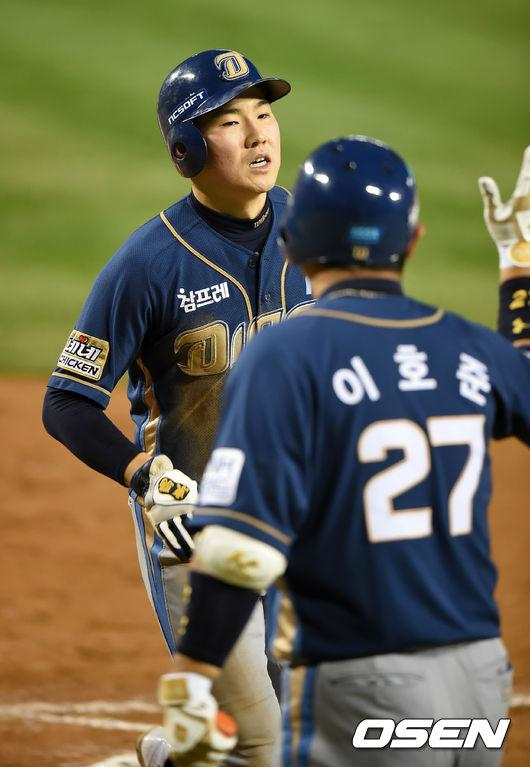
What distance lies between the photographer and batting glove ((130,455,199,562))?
340cm

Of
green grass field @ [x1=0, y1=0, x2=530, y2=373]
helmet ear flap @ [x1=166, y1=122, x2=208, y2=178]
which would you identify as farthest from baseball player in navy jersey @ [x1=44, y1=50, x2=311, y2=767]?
green grass field @ [x1=0, y1=0, x2=530, y2=373]

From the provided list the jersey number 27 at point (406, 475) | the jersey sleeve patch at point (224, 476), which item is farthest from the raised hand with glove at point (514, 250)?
the jersey sleeve patch at point (224, 476)

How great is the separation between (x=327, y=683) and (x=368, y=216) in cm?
90

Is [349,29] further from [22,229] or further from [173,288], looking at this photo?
[173,288]

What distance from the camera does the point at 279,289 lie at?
150 inches

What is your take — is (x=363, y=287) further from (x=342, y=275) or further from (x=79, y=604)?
(x=79, y=604)

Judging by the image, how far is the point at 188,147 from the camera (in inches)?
147

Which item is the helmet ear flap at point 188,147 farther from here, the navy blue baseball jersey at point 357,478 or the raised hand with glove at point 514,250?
the navy blue baseball jersey at point 357,478

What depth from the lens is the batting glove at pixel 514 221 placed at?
2863 mm

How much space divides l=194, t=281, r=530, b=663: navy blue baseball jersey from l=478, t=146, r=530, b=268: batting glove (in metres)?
0.60

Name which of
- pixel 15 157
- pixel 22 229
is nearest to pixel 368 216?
pixel 22 229

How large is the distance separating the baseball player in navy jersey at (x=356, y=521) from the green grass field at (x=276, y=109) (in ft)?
29.2

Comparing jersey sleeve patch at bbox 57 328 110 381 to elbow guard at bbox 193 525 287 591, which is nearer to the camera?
elbow guard at bbox 193 525 287 591

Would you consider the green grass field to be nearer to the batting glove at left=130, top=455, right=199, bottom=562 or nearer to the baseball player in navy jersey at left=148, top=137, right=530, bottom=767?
the batting glove at left=130, top=455, right=199, bottom=562
